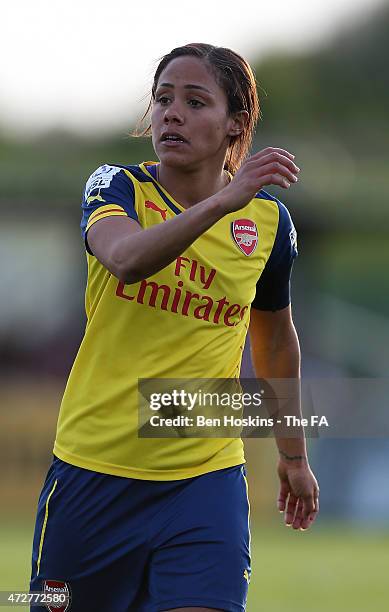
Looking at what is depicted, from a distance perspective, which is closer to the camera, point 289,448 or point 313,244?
point 289,448

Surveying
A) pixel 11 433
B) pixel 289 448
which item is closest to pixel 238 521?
pixel 289 448

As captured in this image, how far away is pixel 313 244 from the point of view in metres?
26.2

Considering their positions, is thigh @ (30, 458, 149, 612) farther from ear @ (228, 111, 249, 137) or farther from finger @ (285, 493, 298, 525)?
ear @ (228, 111, 249, 137)

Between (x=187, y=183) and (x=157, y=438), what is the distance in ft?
3.12

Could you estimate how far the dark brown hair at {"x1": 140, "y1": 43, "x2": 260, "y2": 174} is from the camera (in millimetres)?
4539

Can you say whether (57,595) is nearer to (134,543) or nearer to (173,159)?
(134,543)

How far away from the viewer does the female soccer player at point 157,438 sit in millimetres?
4266

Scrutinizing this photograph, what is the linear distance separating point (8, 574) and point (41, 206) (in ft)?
49.3

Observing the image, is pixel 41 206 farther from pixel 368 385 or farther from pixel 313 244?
pixel 368 385

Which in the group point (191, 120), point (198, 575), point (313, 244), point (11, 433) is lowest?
point (198, 575)

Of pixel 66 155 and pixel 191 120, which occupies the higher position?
pixel 66 155

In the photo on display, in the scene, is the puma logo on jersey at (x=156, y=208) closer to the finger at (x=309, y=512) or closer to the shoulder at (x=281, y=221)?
the shoulder at (x=281, y=221)

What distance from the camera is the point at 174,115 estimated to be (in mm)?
4348

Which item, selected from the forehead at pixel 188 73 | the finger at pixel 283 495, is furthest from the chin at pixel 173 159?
the finger at pixel 283 495
